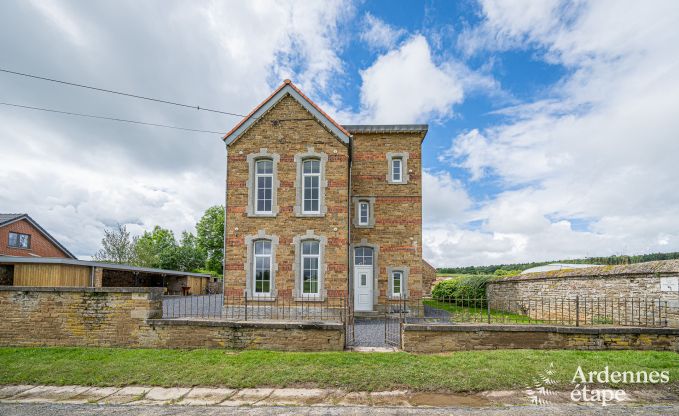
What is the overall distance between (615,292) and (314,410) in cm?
1137

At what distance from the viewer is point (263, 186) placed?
16.3 metres

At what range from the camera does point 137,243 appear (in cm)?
4788

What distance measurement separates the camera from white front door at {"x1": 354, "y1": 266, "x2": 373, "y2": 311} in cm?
1942

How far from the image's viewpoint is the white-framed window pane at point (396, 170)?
20359 millimetres

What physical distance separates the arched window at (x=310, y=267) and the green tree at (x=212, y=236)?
43.3 meters

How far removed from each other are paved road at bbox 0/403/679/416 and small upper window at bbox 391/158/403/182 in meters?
14.2

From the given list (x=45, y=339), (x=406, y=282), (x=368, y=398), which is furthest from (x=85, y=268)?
(x=368, y=398)

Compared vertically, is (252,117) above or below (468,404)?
above

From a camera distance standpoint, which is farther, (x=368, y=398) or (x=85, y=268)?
(x=85, y=268)

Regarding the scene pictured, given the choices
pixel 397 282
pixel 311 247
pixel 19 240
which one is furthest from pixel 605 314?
pixel 19 240

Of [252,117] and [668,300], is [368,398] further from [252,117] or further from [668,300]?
[252,117]

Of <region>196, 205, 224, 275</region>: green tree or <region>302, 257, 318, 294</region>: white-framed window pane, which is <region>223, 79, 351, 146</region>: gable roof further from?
<region>196, 205, 224, 275</region>: green tree

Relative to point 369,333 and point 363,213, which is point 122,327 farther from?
point 363,213

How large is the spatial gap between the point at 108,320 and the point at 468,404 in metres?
9.15
